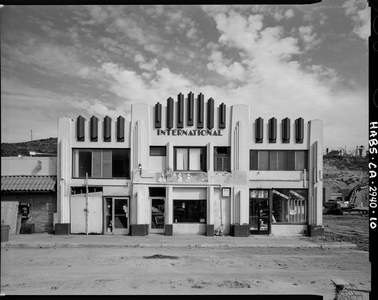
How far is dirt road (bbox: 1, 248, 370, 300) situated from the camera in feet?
27.9

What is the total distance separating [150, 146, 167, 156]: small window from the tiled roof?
6.17m

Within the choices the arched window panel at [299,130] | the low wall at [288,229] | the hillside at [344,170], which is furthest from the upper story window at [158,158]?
the hillside at [344,170]

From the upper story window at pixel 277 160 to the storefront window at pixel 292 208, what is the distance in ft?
4.80

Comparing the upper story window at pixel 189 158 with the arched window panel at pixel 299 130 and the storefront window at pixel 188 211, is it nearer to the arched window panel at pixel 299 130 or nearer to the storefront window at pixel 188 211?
the storefront window at pixel 188 211

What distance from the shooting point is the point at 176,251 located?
42.3 ft

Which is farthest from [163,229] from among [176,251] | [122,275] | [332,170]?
[332,170]

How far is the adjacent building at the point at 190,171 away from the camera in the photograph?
1620cm

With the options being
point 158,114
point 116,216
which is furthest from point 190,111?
point 116,216

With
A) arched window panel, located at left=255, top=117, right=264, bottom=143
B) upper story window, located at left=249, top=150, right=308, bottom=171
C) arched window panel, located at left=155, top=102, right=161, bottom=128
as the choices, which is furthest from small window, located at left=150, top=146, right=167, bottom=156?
arched window panel, located at left=255, top=117, right=264, bottom=143

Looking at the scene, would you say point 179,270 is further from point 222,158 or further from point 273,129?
point 273,129

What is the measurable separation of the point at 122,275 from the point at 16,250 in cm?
690

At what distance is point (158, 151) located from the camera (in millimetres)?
16641

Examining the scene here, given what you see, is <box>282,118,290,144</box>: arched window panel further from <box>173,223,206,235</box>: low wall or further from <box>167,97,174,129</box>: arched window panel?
<box>173,223,206,235</box>: low wall

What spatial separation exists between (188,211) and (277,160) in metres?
6.27
